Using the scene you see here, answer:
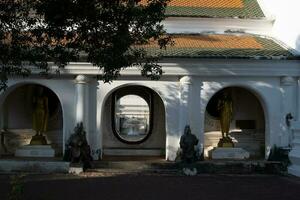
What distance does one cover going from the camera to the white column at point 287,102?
54.3 feet

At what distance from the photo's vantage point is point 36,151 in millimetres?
16781

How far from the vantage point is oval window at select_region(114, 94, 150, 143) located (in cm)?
1806

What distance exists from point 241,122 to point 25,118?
732 centimetres

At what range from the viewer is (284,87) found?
1667cm

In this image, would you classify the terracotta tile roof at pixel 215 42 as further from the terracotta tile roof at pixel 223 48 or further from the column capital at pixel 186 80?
the column capital at pixel 186 80

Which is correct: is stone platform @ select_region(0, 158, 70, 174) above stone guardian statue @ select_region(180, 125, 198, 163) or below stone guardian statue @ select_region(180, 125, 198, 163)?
below

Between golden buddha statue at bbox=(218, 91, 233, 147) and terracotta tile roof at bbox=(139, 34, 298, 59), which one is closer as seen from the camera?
terracotta tile roof at bbox=(139, 34, 298, 59)

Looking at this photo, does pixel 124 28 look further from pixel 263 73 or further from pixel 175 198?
pixel 263 73

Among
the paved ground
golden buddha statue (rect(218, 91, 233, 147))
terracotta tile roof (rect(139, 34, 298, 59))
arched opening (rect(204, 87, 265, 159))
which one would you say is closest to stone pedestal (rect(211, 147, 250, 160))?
golden buddha statue (rect(218, 91, 233, 147))

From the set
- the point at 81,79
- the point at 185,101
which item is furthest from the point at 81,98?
the point at 185,101

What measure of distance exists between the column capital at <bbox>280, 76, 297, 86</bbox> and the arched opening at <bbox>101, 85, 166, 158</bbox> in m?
4.08

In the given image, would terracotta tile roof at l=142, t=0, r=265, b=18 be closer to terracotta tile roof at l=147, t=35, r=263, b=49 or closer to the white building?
the white building

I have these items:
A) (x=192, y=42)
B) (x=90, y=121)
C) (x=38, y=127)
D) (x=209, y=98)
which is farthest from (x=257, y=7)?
(x=38, y=127)

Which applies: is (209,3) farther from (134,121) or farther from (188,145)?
(188,145)
